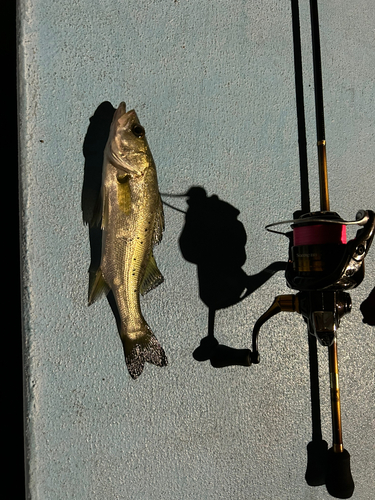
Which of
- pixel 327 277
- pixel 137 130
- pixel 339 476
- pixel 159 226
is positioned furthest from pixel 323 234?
pixel 339 476

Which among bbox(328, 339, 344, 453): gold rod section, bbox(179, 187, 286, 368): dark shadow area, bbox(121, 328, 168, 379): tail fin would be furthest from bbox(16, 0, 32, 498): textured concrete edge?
bbox(328, 339, 344, 453): gold rod section

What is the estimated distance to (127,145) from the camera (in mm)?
1114

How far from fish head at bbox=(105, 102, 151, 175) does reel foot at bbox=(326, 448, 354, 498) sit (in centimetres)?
101

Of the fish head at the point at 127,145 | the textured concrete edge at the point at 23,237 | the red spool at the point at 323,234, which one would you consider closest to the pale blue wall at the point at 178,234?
the textured concrete edge at the point at 23,237

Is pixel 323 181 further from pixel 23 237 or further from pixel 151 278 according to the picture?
pixel 23 237

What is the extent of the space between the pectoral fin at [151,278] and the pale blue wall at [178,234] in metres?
0.04

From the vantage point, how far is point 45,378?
112cm

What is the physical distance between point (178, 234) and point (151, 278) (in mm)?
169

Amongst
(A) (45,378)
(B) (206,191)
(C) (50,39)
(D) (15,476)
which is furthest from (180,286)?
(D) (15,476)

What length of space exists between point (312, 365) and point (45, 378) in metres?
0.86

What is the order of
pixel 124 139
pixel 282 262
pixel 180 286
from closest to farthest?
pixel 124 139, pixel 180 286, pixel 282 262

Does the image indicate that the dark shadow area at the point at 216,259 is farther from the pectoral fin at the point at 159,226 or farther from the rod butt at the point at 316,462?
the rod butt at the point at 316,462

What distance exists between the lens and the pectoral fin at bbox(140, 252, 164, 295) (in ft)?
3.95

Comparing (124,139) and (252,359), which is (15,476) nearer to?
(252,359)
